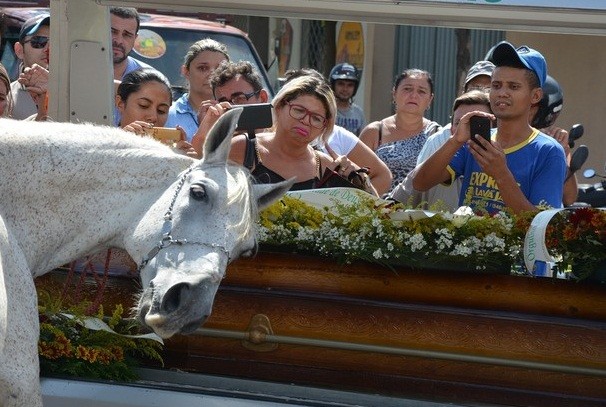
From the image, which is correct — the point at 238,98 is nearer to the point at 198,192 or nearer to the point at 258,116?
the point at 258,116

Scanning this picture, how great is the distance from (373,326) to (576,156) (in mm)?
4014

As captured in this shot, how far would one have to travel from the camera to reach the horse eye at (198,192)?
358 cm

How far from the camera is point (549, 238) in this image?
4.44 meters

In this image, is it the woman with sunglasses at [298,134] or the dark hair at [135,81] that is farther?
the dark hair at [135,81]

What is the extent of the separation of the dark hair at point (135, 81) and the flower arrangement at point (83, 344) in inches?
53.4

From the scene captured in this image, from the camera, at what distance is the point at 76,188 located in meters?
3.70

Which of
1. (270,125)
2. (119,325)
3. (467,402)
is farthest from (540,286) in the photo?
(119,325)

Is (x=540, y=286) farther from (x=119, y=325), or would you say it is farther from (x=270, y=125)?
(x=119, y=325)

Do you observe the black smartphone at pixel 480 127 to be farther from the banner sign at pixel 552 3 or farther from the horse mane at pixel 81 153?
the horse mane at pixel 81 153

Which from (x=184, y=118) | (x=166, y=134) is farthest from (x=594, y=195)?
(x=166, y=134)

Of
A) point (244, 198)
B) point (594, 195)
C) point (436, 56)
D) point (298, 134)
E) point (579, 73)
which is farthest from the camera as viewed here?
point (436, 56)

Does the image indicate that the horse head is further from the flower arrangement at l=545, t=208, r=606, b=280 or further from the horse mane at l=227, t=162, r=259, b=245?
the flower arrangement at l=545, t=208, r=606, b=280

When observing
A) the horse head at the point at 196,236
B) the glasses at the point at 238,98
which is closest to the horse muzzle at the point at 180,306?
the horse head at the point at 196,236

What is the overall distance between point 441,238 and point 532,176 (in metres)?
0.80
